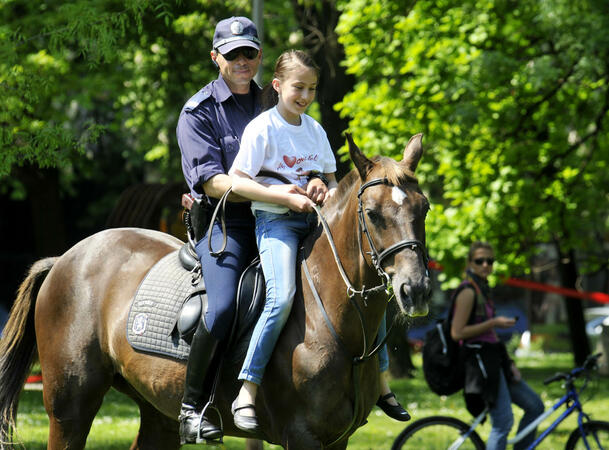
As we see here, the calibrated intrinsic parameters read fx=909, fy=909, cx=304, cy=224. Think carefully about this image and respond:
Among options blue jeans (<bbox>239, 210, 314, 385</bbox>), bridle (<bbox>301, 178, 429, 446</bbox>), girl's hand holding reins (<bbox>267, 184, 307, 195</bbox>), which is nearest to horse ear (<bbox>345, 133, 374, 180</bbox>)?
bridle (<bbox>301, 178, 429, 446</bbox>)

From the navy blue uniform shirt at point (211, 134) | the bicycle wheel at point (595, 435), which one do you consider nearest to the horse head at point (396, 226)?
the navy blue uniform shirt at point (211, 134)

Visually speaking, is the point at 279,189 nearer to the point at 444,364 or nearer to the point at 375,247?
the point at 375,247

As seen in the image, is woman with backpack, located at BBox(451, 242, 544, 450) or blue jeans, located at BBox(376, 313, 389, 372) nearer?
blue jeans, located at BBox(376, 313, 389, 372)

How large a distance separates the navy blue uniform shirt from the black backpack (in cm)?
338

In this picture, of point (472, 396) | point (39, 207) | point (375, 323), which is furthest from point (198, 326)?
point (39, 207)

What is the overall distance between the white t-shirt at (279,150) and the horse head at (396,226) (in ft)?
1.53

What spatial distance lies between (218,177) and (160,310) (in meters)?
0.94

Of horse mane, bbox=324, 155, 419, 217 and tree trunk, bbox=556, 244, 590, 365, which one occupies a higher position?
horse mane, bbox=324, 155, 419, 217

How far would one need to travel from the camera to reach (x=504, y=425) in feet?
26.0

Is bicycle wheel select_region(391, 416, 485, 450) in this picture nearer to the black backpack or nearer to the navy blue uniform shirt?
the black backpack

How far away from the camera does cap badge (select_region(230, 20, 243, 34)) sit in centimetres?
533

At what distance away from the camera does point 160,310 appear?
5.39 meters

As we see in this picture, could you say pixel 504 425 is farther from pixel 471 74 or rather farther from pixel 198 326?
pixel 471 74

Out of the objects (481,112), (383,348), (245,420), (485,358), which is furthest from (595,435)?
(481,112)
